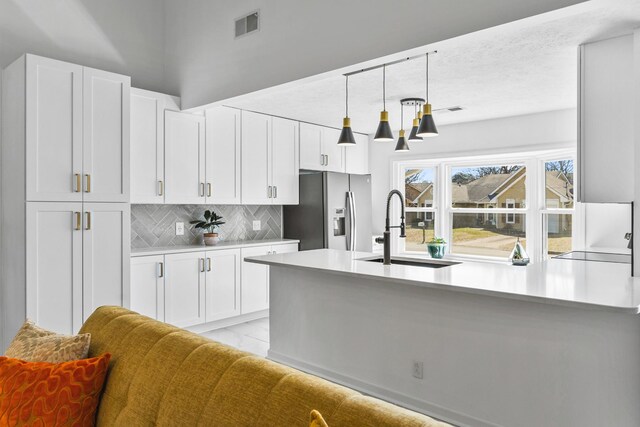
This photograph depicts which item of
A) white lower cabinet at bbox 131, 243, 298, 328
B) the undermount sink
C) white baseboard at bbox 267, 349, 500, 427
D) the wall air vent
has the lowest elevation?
white baseboard at bbox 267, 349, 500, 427

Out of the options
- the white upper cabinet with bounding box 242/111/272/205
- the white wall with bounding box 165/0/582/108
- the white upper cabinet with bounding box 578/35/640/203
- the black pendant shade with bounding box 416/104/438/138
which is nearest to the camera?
the white wall with bounding box 165/0/582/108

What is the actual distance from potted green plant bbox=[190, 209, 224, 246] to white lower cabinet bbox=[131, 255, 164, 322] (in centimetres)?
65

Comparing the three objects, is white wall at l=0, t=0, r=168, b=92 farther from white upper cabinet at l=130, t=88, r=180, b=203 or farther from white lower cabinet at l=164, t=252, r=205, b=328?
white lower cabinet at l=164, t=252, r=205, b=328

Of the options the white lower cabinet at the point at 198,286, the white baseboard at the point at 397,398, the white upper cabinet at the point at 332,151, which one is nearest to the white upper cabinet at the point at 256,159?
the white lower cabinet at the point at 198,286

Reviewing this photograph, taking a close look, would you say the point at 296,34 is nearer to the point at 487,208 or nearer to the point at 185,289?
the point at 185,289

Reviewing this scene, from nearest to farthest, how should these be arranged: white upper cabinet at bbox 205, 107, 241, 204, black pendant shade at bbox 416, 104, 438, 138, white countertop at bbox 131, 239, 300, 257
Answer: black pendant shade at bbox 416, 104, 438, 138
white countertop at bbox 131, 239, 300, 257
white upper cabinet at bbox 205, 107, 241, 204

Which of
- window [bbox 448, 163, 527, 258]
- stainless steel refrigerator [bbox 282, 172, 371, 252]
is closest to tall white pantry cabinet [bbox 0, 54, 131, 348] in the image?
stainless steel refrigerator [bbox 282, 172, 371, 252]

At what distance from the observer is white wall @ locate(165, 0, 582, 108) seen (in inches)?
95.3

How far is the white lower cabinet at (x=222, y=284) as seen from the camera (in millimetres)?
4480

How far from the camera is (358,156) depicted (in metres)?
6.50

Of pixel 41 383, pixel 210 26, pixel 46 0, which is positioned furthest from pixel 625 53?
pixel 46 0

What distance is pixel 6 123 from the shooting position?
346 cm

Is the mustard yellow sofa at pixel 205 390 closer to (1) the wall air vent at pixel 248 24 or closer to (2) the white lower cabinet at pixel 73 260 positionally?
(2) the white lower cabinet at pixel 73 260

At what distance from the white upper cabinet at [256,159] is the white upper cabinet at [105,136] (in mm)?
1481
